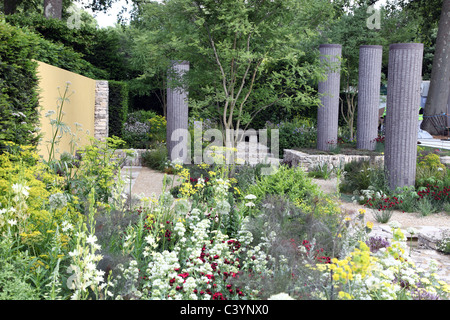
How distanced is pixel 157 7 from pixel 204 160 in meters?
3.64

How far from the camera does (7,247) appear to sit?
122 inches

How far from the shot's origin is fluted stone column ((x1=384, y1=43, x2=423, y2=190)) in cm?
750

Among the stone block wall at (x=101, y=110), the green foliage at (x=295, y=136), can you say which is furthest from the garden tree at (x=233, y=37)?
the green foliage at (x=295, y=136)

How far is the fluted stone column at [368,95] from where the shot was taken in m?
11.8

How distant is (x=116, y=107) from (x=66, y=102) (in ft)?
16.2

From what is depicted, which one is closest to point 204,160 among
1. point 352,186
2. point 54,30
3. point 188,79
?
point 188,79

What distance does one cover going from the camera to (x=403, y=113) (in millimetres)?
7516

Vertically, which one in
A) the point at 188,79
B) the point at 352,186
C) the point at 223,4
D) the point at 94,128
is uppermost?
the point at 223,4

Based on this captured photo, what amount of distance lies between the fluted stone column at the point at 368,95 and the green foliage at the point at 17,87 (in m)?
8.24

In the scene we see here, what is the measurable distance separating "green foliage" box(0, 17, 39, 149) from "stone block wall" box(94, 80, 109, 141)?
5582 mm

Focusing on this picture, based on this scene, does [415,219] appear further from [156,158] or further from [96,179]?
[156,158]

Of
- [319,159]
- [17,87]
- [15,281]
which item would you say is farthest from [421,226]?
[17,87]
